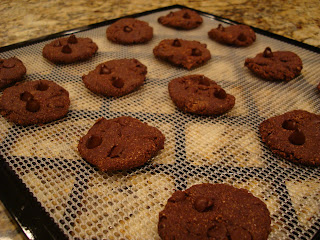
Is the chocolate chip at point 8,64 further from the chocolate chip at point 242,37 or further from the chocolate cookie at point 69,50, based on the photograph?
the chocolate chip at point 242,37

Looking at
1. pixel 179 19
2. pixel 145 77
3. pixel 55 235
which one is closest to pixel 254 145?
pixel 145 77

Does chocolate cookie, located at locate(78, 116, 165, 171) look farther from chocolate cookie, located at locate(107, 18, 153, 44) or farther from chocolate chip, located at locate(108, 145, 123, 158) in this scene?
chocolate cookie, located at locate(107, 18, 153, 44)

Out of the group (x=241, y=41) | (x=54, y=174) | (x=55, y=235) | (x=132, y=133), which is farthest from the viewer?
(x=241, y=41)

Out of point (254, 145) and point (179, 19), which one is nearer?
point (254, 145)

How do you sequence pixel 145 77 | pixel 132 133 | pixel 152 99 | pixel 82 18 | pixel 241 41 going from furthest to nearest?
pixel 82 18 → pixel 241 41 → pixel 145 77 → pixel 152 99 → pixel 132 133

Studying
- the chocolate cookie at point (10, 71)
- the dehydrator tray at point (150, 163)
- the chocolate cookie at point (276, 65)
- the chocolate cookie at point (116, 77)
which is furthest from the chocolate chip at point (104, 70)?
the chocolate cookie at point (276, 65)

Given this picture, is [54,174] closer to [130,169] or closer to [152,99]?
[130,169]

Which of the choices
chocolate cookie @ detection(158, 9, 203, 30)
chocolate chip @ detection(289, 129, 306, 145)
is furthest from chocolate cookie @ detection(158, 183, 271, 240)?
chocolate cookie @ detection(158, 9, 203, 30)
